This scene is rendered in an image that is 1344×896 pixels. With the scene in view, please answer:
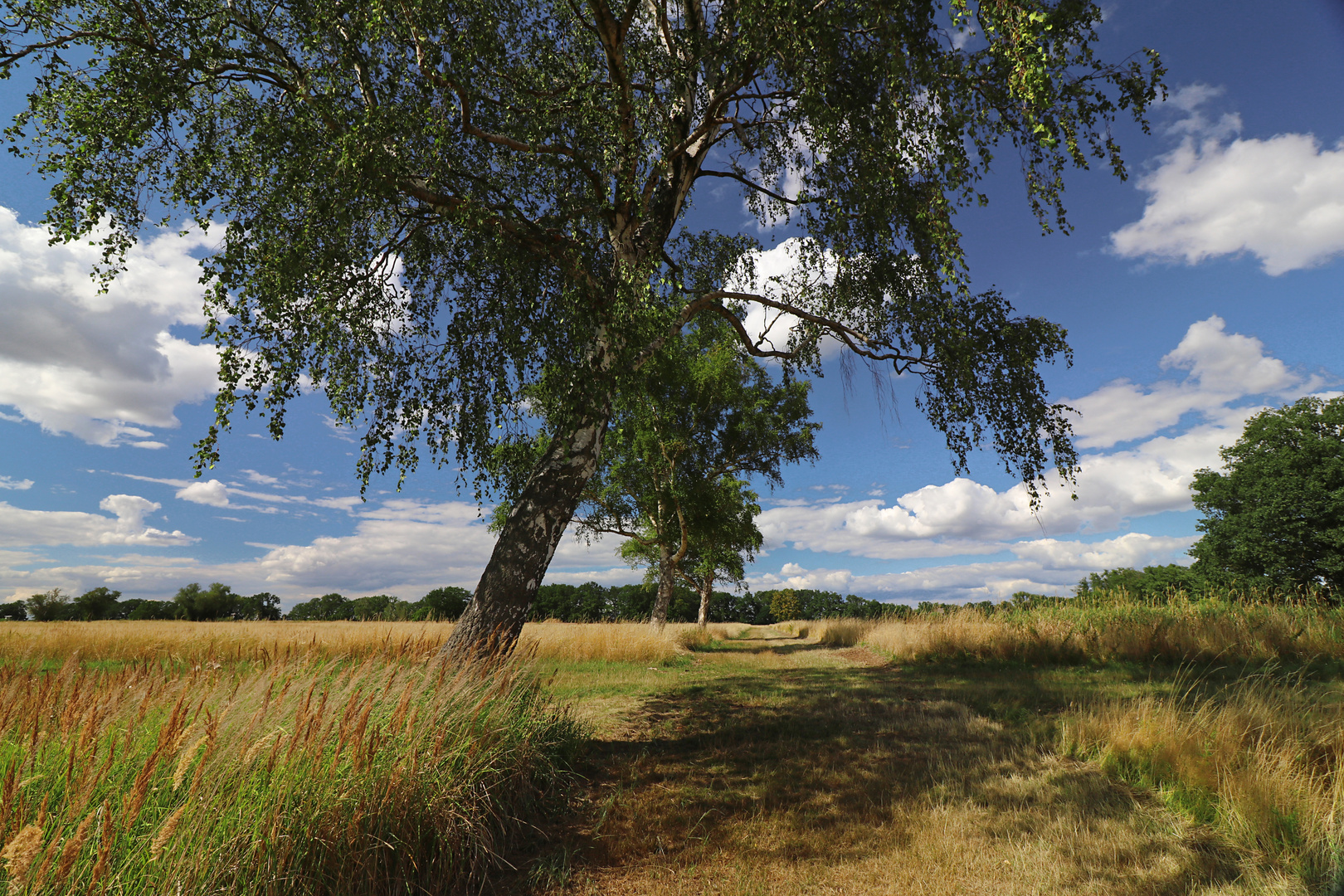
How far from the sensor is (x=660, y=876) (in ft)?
12.1

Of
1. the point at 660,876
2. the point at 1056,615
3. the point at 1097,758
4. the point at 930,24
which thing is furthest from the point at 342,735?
the point at 1056,615

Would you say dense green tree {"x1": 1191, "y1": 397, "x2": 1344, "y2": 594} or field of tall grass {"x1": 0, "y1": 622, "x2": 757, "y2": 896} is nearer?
field of tall grass {"x1": 0, "y1": 622, "x2": 757, "y2": 896}

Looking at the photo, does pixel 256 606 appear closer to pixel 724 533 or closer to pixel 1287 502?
pixel 724 533

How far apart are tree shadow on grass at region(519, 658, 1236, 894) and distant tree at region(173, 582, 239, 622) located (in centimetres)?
5163

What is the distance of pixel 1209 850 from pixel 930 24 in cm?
820

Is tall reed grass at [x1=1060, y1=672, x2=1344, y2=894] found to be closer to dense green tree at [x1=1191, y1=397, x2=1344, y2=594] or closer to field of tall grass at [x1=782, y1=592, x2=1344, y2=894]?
field of tall grass at [x1=782, y1=592, x2=1344, y2=894]

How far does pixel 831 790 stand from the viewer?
5195mm

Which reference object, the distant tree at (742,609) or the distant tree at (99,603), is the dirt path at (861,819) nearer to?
the distant tree at (99,603)

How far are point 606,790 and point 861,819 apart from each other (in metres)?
2.24

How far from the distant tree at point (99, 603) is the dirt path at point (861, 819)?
51692mm

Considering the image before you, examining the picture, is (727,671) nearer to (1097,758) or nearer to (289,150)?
(1097,758)

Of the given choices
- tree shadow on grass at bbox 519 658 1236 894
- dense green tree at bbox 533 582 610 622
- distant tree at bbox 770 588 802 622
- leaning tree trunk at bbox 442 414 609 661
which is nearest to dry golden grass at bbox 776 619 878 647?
tree shadow on grass at bbox 519 658 1236 894

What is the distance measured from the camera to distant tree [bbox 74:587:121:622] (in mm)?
39094

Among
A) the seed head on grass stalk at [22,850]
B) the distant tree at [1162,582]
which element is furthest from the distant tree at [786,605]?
A: the seed head on grass stalk at [22,850]
